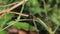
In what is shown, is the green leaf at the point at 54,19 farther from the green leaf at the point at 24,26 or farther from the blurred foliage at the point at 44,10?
the green leaf at the point at 24,26

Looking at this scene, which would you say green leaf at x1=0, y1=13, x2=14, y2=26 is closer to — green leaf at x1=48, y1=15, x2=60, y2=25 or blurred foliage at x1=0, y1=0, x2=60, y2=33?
blurred foliage at x1=0, y1=0, x2=60, y2=33

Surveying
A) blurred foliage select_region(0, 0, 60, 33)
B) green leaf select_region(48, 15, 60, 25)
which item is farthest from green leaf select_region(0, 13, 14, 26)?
green leaf select_region(48, 15, 60, 25)

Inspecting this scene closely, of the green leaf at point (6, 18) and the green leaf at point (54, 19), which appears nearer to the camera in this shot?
the green leaf at point (6, 18)

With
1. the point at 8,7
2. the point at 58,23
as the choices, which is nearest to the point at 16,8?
the point at 8,7

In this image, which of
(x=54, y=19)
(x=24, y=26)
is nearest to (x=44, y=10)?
(x=54, y=19)

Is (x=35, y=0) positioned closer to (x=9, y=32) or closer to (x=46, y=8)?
(x=46, y=8)

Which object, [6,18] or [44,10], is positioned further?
[44,10]

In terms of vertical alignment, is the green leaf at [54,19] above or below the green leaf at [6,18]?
below

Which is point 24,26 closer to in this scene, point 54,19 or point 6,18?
point 6,18

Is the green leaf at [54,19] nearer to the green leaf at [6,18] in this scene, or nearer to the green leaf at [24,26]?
the green leaf at [24,26]

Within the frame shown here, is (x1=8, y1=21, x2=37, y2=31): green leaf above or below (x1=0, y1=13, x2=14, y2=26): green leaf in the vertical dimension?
below

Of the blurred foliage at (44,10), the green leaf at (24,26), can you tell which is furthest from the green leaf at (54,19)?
the green leaf at (24,26)
